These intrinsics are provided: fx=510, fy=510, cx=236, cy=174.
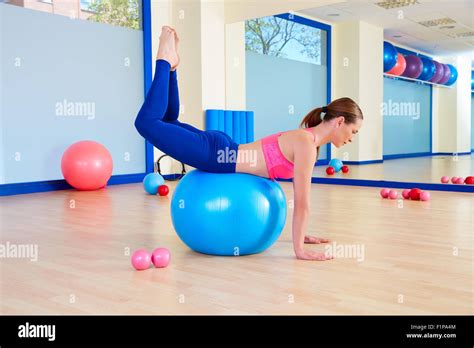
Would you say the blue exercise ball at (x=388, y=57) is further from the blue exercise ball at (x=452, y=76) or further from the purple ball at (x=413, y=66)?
the blue exercise ball at (x=452, y=76)

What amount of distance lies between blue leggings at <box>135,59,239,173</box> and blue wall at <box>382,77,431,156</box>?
26.7ft

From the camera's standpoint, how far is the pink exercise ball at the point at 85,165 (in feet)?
17.3

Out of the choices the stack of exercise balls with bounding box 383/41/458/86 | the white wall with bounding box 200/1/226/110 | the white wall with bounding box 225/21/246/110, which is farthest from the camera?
the stack of exercise balls with bounding box 383/41/458/86

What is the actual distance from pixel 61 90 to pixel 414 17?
5723 millimetres

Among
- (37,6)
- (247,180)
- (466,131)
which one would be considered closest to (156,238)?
(247,180)

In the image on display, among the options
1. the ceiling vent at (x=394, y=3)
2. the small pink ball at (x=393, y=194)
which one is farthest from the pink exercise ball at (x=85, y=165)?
the ceiling vent at (x=394, y=3)

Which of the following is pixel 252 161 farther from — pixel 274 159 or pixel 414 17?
pixel 414 17

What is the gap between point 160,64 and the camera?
8.53 feet

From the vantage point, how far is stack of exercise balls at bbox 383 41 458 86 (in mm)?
9195

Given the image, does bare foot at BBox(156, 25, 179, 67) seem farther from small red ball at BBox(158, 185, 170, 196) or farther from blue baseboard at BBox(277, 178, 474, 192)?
blue baseboard at BBox(277, 178, 474, 192)

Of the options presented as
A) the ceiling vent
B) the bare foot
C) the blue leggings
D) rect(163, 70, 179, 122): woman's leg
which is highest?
the ceiling vent

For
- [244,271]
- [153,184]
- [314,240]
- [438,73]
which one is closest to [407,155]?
[438,73]

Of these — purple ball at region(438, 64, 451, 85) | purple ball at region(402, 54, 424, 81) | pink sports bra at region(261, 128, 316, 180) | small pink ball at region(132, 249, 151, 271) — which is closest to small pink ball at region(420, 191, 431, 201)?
pink sports bra at region(261, 128, 316, 180)
